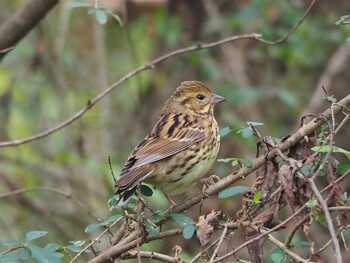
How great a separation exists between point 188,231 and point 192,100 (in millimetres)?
1780

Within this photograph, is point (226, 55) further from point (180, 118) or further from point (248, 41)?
point (180, 118)

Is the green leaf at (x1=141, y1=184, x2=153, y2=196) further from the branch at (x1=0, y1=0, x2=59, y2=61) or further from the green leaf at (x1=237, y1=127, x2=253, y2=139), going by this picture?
the branch at (x1=0, y1=0, x2=59, y2=61)

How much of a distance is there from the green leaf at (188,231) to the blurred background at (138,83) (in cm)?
317

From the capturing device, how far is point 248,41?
718 centimetres

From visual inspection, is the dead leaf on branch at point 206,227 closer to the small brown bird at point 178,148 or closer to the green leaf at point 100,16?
the small brown bird at point 178,148

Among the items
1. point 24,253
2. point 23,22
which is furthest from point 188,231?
point 23,22

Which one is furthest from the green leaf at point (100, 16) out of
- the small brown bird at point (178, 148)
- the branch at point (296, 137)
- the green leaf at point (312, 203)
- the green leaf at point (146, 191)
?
the green leaf at point (312, 203)

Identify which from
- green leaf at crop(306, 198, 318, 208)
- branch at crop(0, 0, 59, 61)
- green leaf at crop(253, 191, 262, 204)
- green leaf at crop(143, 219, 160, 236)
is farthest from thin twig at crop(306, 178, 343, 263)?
branch at crop(0, 0, 59, 61)

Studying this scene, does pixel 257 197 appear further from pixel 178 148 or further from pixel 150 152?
pixel 178 148

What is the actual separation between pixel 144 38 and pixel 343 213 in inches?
214

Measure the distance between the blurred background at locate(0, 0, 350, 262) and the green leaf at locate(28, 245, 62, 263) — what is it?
3072 mm

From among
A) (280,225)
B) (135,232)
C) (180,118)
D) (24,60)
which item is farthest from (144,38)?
(280,225)

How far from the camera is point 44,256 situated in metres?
2.83

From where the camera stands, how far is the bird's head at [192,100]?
4.50m
